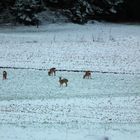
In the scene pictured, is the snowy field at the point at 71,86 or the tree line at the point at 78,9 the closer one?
the snowy field at the point at 71,86

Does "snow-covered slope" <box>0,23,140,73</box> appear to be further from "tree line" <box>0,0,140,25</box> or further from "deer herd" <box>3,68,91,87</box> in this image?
"deer herd" <box>3,68,91,87</box>

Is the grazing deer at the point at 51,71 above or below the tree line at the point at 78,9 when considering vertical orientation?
above

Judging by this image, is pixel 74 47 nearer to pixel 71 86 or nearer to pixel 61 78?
pixel 61 78

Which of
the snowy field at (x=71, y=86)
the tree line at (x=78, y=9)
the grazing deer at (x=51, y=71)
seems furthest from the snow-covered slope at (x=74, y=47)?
the grazing deer at (x=51, y=71)

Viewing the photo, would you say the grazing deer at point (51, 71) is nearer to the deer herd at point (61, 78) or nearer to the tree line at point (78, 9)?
the deer herd at point (61, 78)

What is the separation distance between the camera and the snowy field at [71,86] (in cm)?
1498

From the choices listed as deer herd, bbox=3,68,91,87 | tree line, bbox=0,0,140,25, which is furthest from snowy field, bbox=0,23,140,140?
tree line, bbox=0,0,140,25

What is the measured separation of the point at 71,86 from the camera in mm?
22016

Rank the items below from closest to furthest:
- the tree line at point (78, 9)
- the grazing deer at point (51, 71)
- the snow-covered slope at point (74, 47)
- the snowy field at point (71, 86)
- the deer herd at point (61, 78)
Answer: the snowy field at point (71, 86) < the deer herd at point (61, 78) < the grazing deer at point (51, 71) < the snow-covered slope at point (74, 47) < the tree line at point (78, 9)

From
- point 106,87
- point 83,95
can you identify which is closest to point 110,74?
point 106,87

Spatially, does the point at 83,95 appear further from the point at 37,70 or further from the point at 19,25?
the point at 19,25

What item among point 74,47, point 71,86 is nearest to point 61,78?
point 71,86

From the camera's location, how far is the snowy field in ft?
49.1

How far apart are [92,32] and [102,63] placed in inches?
465
